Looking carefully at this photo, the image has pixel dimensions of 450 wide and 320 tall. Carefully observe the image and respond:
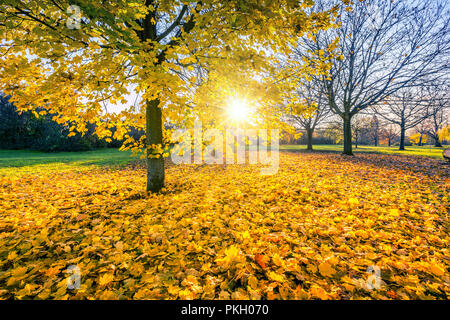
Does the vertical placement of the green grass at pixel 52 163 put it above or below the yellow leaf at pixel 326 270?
above

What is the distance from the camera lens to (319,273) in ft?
6.71

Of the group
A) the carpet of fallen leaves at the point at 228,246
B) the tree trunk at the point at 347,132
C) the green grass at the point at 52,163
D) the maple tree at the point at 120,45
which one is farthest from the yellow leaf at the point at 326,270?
the tree trunk at the point at 347,132

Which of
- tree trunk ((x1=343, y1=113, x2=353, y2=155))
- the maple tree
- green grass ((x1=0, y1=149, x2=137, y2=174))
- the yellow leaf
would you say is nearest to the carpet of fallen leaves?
the yellow leaf

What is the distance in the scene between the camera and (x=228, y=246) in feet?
8.46

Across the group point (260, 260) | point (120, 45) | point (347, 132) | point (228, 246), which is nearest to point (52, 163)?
point (120, 45)

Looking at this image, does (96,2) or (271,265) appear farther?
(96,2)

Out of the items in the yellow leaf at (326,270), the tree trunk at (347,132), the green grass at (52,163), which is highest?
the tree trunk at (347,132)

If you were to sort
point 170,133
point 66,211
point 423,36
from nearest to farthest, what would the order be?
point 66,211 → point 170,133 → point 423,36

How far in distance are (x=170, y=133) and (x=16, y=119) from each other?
3350cm

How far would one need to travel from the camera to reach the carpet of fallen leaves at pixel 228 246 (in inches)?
73.0

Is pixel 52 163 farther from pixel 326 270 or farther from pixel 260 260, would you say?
pixel 326 270

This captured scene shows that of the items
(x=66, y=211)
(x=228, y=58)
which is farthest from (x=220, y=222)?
(x=66, y=211)

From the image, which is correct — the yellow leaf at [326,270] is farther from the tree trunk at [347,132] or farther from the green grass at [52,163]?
the tree trunk at [347,132]
